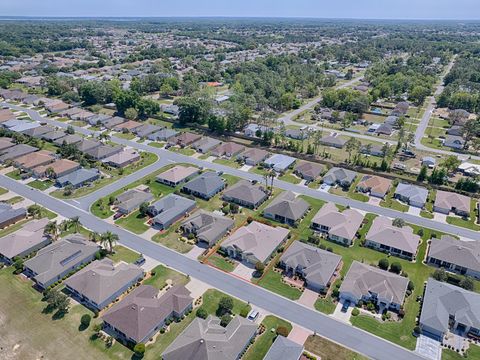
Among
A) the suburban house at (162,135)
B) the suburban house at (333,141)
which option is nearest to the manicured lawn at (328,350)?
the suburban house at (333,141)

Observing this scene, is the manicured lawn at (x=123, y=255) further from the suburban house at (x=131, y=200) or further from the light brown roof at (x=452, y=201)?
the light brown roof at (x=452, y=201)

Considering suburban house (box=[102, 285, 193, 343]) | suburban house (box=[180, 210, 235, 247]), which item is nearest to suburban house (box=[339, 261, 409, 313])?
suburban house (box=[180, 210, 235, 247])

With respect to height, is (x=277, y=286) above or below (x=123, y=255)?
above

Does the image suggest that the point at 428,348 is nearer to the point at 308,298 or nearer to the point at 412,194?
the point at 308,298

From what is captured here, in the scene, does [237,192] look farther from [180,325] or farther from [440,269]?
[440,269]

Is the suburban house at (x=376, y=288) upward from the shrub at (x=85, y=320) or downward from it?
upward

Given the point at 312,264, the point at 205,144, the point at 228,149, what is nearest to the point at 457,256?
the point at 312,264

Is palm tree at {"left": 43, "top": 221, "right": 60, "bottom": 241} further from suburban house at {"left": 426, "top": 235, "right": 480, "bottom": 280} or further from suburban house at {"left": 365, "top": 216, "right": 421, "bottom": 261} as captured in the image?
suburban house at {"left": 426, "top": 235, "right": 480, "bottom": 280}
